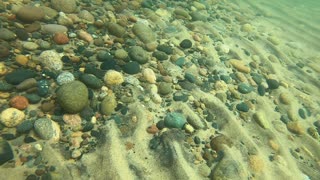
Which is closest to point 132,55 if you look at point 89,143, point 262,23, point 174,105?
point 174,105

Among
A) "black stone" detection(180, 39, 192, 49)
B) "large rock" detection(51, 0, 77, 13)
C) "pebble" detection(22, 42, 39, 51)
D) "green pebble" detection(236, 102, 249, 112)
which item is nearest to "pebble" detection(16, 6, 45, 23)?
"large rock" detection(51, 0, 77, 13)

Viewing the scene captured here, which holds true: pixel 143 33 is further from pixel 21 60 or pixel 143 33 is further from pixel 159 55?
pixel 21 60

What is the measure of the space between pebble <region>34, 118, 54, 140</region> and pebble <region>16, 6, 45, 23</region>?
5.50 feet

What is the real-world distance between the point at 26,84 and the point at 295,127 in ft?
11.7

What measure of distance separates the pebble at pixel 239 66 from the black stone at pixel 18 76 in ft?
10.1

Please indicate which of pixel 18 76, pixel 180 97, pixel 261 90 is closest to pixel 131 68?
→ pixel 180 97

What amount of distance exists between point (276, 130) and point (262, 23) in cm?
413

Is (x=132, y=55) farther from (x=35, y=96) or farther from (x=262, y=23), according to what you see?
(x=262, y=23)

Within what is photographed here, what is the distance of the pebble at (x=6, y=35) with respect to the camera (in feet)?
10.9

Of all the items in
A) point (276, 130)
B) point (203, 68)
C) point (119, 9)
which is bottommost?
point (276, 130)

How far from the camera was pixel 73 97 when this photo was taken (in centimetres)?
292

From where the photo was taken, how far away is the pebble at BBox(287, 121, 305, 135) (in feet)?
12.9

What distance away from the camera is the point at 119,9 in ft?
15.5

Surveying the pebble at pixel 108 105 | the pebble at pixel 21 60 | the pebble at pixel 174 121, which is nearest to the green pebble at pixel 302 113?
the pebble at pixel 174 121
